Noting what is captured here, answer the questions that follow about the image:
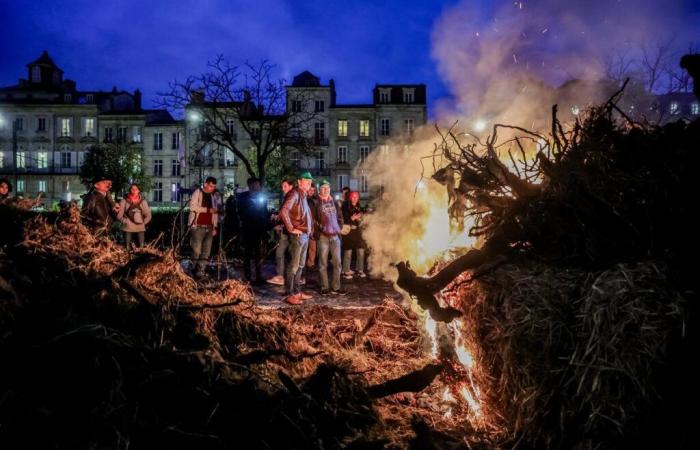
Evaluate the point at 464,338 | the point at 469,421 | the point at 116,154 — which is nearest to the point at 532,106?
the point at 464,338

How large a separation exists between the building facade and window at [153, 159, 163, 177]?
60 cm

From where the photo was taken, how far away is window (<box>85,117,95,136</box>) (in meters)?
58.5

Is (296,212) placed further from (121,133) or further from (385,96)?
(121,133)

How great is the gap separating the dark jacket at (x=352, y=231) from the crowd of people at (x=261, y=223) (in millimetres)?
24

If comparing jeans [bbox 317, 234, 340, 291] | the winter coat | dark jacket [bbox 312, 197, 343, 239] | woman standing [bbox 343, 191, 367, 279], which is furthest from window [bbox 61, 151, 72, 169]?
jeans [bbox 317, 234, 340, 291]

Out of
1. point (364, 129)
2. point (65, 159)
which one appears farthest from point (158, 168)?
point (364, 129)

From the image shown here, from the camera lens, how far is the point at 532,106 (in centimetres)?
848

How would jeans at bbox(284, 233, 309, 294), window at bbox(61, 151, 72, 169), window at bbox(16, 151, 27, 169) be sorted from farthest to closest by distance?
window at bbox(16, 151, 27, 169)
window at bbox(61, 151, 72, 169)
jeans at bbox(284, 233, 309, 294)

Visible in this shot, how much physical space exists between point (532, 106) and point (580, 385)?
7.07 metres

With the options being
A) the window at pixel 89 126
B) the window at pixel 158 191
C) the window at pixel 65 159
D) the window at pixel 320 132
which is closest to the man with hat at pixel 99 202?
the window at pixel 320 132

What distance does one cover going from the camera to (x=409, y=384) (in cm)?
352

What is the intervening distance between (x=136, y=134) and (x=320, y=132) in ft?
78.8

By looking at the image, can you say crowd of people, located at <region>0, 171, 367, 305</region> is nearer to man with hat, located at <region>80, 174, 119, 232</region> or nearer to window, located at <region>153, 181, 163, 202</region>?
man with hat, located at <region>80, 174, 119, 232</region>

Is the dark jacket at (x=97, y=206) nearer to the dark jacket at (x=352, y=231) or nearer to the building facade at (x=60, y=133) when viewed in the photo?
the dark jacket at (x=352, y=231)
